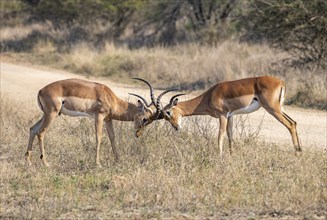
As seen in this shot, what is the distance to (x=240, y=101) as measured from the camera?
35.8 feet

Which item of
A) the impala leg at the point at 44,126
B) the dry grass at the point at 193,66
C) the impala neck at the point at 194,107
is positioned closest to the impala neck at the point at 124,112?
the impala neck at the point at 194,107

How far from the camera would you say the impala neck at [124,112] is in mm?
10906

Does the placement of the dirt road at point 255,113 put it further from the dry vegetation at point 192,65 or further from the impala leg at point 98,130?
the impala leg at point 98,130

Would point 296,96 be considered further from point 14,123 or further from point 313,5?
point 14,123

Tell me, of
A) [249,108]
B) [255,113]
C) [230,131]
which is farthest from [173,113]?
[255,113]

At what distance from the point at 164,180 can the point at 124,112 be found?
2416mm

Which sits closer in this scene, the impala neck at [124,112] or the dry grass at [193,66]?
the impala neck at [124,112]

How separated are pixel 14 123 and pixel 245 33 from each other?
49.3 feet

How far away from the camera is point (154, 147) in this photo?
34.3 ft

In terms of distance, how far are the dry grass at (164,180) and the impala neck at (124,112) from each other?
0.99ft

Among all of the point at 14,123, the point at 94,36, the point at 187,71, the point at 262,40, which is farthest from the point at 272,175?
the point at 94,36

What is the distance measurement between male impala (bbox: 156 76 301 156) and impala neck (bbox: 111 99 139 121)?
1.57 feet

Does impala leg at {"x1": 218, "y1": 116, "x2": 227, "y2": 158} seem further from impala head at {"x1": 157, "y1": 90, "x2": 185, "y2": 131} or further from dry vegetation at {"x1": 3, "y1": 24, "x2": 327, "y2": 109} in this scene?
dry vegetation at {"x1": 3, "y1": 24, "x2": 327, "y2": 109}

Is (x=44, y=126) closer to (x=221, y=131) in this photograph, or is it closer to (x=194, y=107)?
(x=194, y=107)
